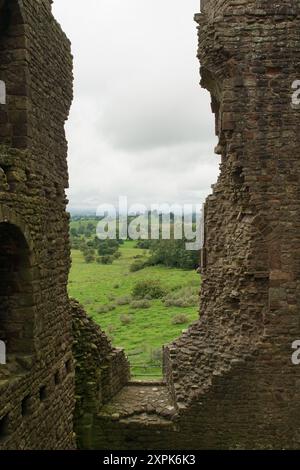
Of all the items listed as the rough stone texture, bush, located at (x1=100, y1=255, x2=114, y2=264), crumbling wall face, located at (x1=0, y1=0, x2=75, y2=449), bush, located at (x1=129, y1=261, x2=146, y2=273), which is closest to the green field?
bush, located at (x1=129, y1=261, x2=146, y2=273)

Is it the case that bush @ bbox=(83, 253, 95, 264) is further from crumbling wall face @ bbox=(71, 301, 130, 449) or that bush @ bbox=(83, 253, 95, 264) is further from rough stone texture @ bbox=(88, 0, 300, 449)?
rough stone texture @ bbox=(88, 0, 300, 449)

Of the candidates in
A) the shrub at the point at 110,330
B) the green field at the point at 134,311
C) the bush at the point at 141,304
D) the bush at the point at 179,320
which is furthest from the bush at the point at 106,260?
the bush at the point at 179,320

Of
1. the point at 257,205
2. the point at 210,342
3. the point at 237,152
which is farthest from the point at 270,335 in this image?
the point at 237,152

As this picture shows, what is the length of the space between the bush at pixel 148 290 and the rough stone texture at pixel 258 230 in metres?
27.2

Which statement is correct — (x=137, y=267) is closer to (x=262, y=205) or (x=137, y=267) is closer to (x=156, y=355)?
(x=156, y=355)

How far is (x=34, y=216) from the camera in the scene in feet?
23.1

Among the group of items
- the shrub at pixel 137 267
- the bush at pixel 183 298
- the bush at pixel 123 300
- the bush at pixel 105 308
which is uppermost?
the shrub at pixel 137 267

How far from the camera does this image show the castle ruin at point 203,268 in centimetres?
→ 693

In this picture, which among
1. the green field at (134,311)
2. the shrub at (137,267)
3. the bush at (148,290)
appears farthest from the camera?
the shrub at (137,267)

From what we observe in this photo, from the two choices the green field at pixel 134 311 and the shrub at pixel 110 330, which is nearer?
the green field at pixel 134 311

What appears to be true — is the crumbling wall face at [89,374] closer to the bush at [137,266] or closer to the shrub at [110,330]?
the shrub at [110,330]

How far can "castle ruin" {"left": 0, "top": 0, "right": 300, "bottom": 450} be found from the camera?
22.7 ft

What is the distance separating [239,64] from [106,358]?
273 inches

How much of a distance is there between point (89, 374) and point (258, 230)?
4660mm
